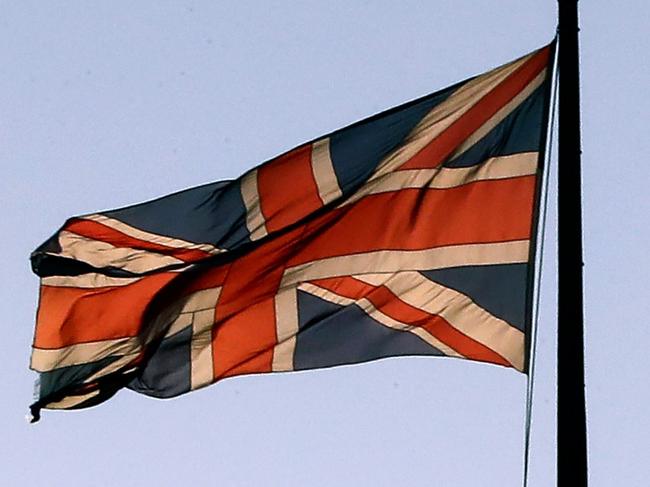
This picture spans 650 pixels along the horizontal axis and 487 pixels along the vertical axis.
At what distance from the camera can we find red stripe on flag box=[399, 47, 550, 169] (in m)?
13.1

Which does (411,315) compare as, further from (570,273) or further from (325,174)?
(570,273)

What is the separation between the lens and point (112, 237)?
1413 centimetres

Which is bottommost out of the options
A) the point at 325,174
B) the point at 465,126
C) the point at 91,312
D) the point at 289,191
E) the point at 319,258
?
the point at 91,312

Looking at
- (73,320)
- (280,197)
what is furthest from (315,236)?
(73,320)

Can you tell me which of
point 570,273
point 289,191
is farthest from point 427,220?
point 570,273

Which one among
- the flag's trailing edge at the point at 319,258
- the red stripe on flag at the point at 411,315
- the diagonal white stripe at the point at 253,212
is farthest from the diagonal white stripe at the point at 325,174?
the red stripe on flag at the point at 411,315

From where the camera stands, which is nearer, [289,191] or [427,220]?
[427,220]

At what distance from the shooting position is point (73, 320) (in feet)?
46.3

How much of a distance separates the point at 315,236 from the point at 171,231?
4.09 ft

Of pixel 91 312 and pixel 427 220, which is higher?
pixel 427 220

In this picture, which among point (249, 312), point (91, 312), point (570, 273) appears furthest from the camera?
point (91, 312)

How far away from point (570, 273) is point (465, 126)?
3029 mm

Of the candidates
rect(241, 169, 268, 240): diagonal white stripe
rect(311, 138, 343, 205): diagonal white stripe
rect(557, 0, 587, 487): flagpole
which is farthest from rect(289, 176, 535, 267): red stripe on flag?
rect(557, 0, 587, 487): flagpole

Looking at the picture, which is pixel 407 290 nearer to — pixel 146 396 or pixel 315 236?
pixel 315 236
